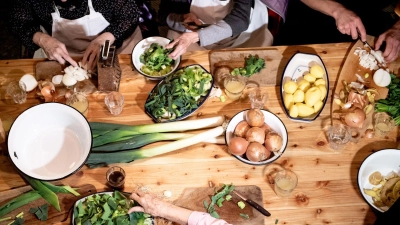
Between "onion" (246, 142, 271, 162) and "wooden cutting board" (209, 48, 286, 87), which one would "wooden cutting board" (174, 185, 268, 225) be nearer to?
"onion" (246, 142, 271, 162)

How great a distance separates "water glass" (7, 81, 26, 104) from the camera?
6.70 ft

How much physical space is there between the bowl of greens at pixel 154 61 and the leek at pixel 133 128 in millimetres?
277

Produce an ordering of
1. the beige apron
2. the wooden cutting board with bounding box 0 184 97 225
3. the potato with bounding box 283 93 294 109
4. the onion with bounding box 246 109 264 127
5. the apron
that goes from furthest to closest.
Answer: the beige apron < the apron < the potato with bounding box 283 93 294 109 < the onion with bounding box 246 109 264 127 < the wooden cutting board with bounding box 0 184 97 225

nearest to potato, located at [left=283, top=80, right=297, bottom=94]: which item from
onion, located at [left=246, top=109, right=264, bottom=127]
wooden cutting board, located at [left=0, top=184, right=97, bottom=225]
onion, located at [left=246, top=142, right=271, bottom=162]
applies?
onion, located at [left=246, top=109, right=264, bottom=127]

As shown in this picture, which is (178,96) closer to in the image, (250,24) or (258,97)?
(258,97)

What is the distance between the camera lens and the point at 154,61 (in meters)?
2.12

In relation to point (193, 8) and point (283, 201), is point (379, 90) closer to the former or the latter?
point (283, 201)

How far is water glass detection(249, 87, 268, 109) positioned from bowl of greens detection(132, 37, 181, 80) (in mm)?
414

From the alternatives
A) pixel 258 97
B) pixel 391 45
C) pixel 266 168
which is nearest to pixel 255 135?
pixel 266 168

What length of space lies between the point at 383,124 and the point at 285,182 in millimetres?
580

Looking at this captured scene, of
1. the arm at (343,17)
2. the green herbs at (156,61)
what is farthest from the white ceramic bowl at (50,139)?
the arm at (343,17)

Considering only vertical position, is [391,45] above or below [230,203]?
above

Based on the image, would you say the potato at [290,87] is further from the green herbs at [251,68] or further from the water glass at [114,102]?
the water glass at [114,102]

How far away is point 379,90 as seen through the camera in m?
2.06
